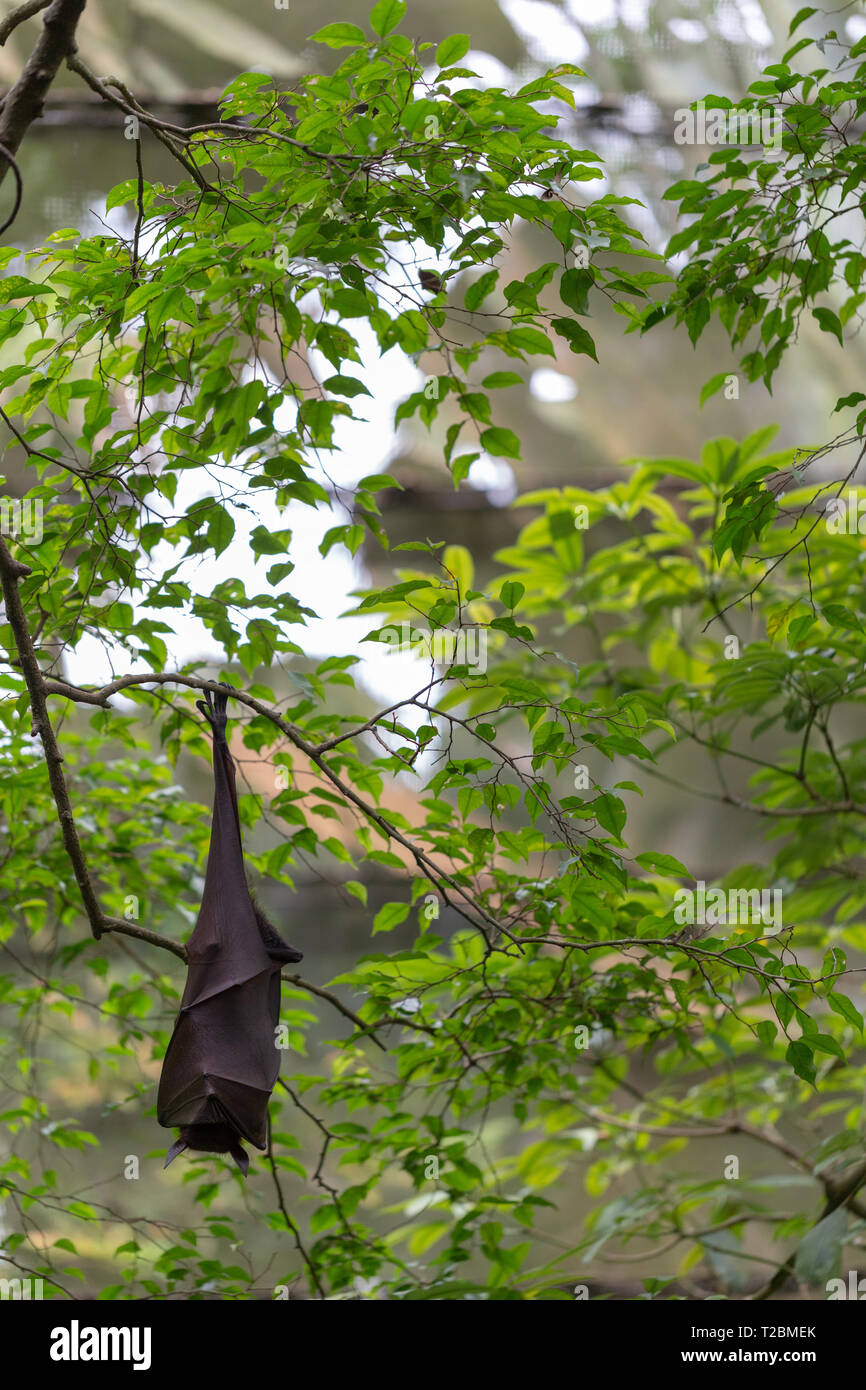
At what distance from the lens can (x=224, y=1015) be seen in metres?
1.45

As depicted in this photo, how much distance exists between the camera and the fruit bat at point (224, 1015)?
4.61ft

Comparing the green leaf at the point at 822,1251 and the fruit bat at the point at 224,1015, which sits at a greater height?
the fruit bat at the point at 224,1015

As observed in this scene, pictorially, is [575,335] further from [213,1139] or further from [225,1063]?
[213,1139]

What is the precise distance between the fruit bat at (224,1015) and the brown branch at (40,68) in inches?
27.9

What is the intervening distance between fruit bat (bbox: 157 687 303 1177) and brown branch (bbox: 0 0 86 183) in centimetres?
71

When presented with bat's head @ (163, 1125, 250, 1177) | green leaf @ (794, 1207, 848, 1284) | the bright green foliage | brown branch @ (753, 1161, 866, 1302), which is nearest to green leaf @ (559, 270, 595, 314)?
the bright green foliage

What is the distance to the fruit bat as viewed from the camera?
1406 mm

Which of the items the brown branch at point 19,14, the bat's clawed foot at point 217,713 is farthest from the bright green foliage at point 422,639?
the brown branch at point 19,14

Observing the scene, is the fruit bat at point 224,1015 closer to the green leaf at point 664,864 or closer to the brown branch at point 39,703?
the brown branch at point 39,703

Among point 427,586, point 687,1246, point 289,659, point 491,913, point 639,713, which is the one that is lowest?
point 687,1246

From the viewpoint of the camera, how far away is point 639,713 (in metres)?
1.30
